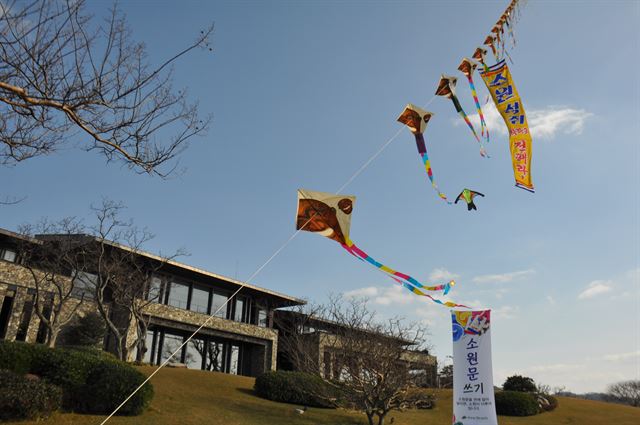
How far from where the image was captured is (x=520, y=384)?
111 ft

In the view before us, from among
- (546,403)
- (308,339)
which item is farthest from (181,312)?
(546,403)

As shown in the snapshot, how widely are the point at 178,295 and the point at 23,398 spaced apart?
20.6m

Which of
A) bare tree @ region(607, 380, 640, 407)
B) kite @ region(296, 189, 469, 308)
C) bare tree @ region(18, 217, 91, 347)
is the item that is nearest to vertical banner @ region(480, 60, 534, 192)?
kite @ region(296, 189, 469, 308)

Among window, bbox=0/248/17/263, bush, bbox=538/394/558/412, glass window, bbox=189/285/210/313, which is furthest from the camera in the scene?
glass window, bbox=189/285/210/313

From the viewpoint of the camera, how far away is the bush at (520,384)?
110ft

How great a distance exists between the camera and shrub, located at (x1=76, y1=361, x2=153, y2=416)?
46.5 ft

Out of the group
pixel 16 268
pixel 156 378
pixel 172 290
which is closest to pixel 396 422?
pixel 156 378

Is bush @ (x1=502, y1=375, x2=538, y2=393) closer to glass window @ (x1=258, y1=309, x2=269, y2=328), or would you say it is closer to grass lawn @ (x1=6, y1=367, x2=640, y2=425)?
grass lawn @ (x1=6, y1=367, x2=640, y2=425)

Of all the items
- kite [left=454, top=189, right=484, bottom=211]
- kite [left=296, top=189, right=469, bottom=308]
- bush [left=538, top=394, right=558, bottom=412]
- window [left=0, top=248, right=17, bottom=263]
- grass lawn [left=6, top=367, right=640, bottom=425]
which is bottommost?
grass lawn [left=6, top=367, right=640, bottom=425]

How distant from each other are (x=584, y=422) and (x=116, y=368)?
987 inches

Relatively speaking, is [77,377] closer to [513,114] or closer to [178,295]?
[513,114]

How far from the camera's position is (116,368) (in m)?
14.7

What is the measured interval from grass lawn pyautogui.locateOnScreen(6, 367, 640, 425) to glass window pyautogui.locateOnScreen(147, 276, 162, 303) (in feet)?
20.5

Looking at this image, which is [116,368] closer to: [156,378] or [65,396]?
[65,396]
